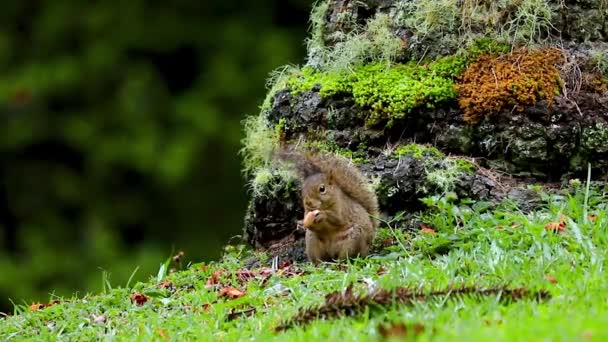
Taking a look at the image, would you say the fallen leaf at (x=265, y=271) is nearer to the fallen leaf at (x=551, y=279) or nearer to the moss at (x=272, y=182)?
the moss at (x=272, y=182)

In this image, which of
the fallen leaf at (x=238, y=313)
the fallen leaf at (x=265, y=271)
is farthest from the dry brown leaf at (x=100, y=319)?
the fallen leaf at (x=265, y=271)

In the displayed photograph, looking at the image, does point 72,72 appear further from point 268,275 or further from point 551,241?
point 551,241

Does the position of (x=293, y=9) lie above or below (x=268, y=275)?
above

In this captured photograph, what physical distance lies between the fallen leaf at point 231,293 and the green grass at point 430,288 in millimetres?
35

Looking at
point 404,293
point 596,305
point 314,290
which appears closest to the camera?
point 596,305

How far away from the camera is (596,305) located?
3154 millimetres

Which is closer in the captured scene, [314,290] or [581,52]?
[314,290]

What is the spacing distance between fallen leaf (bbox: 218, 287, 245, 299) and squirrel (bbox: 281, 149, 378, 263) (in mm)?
565

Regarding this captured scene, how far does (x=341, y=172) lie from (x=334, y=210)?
0.30 metres

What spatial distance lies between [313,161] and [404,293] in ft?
5.55

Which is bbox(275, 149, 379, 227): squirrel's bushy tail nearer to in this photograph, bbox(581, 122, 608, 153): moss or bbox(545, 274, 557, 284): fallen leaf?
bbox(581, 122, 608, 153): moss

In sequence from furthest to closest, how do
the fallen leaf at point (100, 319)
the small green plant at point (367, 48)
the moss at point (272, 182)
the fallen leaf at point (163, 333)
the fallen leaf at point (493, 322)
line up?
the small green plant at point (367, 48), the moss at point (272, 182), the fallen leaf at point (100, 319), the fallen leaf at point (163, 333), the fallen leaf at point (493, 322)

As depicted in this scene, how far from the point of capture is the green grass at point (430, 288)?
3.10 metres

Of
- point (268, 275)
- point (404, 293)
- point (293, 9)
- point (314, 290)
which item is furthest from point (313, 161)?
point (293, 9)
